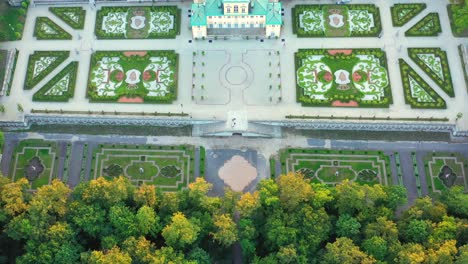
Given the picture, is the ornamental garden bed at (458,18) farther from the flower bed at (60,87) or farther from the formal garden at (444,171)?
the flower bed at (60,87)

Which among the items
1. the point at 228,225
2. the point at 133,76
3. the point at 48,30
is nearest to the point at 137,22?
the point at 133,76

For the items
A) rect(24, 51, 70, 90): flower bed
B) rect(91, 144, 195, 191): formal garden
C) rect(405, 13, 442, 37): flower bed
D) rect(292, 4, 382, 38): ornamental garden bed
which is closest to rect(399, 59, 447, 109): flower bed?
rect(405, 13, 442, 37): flower bed

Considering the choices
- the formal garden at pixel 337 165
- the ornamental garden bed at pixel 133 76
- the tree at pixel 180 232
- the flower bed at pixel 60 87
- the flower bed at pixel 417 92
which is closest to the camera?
the tree at pixel 180 232

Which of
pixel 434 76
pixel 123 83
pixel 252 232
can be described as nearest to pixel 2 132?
pixel 123 83

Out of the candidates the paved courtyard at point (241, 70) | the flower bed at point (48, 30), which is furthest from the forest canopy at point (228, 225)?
the flower bed at point (48, 30)

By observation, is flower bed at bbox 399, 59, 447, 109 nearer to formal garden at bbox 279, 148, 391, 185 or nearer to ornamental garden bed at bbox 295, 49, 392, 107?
ornamental garden bed at bbox 295, 49, 392, 107
